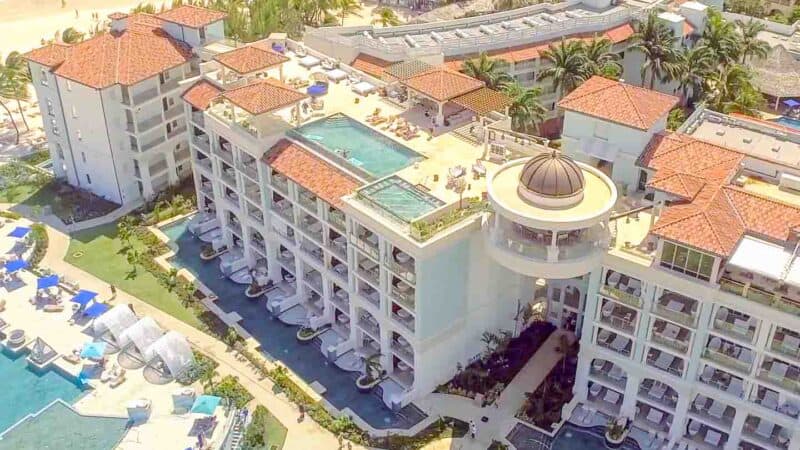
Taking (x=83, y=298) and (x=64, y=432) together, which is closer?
(x=64, y=432)

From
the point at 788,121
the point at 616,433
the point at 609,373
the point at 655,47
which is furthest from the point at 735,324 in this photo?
the point at 788,121

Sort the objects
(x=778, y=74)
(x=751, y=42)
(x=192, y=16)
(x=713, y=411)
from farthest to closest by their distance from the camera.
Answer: (x=778, y=74)
(x=751, y=42)
(x=192, y=16)
(x=713, y=411)

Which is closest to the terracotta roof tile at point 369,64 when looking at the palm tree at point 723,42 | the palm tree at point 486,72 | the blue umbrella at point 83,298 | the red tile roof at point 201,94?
the palm tree at point 486,72

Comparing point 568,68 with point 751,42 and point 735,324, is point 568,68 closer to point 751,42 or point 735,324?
point 751,42

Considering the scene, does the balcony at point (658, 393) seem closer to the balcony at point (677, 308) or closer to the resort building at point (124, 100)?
the balcony at point (677, 308)

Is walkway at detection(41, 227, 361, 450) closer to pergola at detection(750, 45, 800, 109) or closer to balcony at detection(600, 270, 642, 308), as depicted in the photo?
balcony at detection(600, 270, 642, 308)

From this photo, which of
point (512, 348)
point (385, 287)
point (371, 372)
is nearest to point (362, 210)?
point (385, 287)

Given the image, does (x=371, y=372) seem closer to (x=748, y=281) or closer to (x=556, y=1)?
(x=748, y=281)
